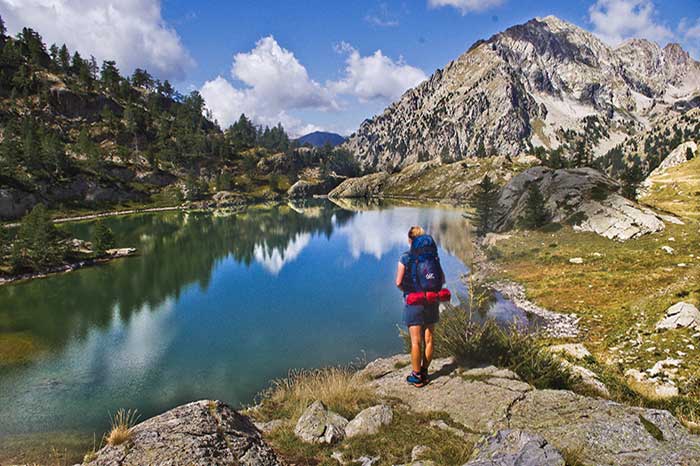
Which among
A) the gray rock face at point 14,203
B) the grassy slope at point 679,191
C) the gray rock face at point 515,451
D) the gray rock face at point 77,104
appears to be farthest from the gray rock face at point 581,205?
the gray rock face at point 77,104

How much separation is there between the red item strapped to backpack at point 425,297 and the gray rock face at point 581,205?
4795cm

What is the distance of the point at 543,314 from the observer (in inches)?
1261

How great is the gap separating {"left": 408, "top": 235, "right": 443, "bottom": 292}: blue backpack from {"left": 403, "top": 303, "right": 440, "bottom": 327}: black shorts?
508 mm

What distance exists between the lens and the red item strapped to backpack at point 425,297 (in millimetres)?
11211

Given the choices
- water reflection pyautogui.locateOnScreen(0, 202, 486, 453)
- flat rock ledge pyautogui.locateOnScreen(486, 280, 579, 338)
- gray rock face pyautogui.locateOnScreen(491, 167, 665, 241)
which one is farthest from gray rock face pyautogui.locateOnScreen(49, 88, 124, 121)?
flat rock ledge pyautogui.locateOnScreen(486, 280, 579, 338)

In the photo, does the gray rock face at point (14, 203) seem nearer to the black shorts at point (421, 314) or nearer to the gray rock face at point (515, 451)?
the black shorts at point (421, 314)

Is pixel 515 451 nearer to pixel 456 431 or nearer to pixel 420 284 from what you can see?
pixel 456 431

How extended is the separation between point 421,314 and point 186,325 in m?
33.0

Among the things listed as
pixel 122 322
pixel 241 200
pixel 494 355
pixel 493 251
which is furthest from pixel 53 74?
pixel 494 355

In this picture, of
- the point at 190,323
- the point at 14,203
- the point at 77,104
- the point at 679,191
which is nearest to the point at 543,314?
the point at 190,323

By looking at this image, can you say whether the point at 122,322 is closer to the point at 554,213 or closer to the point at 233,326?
the point at 233,326

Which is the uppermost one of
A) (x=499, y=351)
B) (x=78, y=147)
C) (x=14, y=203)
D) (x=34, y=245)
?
(x=78, y=147)

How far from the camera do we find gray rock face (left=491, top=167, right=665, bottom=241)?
49.9 metres

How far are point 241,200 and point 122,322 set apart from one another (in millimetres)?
144434
